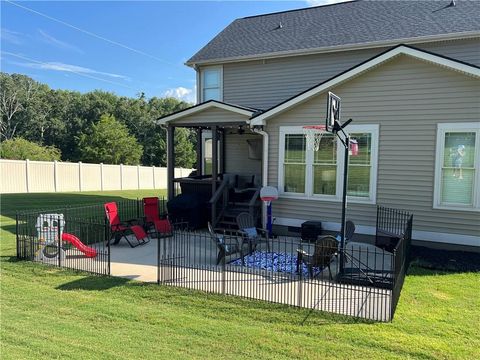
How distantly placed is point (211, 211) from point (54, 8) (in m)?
15.6

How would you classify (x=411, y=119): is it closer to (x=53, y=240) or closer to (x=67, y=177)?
(x=53, y=240)

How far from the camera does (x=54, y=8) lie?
19.9 m

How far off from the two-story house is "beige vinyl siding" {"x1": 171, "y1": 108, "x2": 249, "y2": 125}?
0.11ft

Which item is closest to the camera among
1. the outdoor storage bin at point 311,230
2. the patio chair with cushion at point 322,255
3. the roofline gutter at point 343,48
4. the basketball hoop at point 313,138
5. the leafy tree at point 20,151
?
the patio chair with cushion at point 322,255

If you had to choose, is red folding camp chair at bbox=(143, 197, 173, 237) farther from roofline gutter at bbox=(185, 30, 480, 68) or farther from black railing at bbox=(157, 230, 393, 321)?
roofline gutter at bbox=(185, 30, 480, 68)

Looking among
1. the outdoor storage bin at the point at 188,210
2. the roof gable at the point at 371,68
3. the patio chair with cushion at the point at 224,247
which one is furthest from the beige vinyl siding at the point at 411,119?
the outdoor storage bin at the point at 188,210

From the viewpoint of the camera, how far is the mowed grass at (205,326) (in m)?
4.17

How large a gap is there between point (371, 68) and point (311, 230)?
4332 mm

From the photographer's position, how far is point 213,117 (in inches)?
454

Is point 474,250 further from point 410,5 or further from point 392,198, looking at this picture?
point 410,5

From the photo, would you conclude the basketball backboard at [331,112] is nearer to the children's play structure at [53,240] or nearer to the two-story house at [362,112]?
the two-story house at [362,112]

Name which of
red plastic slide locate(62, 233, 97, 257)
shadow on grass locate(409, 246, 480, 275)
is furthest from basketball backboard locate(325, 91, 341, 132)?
red plastic slide locate(62, 233, 97, 257)

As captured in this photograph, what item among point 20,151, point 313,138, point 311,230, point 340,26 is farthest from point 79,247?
point 20,151

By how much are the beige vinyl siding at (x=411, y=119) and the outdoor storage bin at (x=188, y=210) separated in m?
4.34
